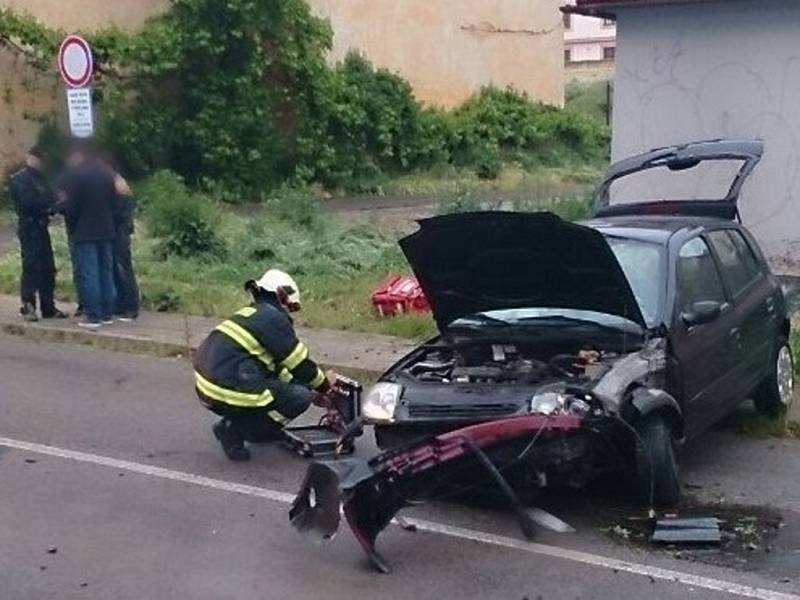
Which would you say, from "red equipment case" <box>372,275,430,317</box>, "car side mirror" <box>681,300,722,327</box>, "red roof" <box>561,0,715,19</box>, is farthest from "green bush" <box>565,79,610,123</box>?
"car side mirror" <box>681,300,722,327</box>

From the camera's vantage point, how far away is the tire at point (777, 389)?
393 inches

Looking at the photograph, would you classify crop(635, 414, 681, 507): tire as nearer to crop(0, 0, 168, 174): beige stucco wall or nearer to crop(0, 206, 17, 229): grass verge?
crop(0, 206, 17, 229): grass verge

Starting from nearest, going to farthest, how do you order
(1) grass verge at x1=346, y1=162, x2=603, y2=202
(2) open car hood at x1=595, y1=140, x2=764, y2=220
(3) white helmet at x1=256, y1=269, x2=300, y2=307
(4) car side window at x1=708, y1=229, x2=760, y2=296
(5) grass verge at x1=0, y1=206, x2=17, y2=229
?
(3) white helmet at x1=256, y1=269, x2=300, y2=307
(4) car side window at x1=708, y1=229, x2=760, y2=296
(2) open car hood at x1=595, y1=140, x2=764, y2=220
(5) grass verge at x1=0, y1=206, x2=17, y2=229
(1) grass verge at x1=346, y1=162, x2=603, y2=202

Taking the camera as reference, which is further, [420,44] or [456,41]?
[456,41]

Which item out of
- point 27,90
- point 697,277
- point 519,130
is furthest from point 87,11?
point 697,277

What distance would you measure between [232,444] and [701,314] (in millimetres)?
2941

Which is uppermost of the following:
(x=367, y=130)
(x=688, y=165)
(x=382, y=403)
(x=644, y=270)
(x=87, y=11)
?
(x=87, y=11)

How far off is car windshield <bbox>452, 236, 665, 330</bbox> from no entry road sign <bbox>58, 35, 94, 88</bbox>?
26.0ft

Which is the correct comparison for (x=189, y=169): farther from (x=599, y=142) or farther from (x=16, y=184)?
(x=16, y=184)

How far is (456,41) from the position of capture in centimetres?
3662

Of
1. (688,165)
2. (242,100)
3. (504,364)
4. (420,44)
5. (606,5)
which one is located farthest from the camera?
(420,44)

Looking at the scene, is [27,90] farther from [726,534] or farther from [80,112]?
[726,534]

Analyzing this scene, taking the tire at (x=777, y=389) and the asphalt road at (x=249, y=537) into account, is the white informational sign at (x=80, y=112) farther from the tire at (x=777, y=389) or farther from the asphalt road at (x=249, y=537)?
the tire at (x=777, y=389)

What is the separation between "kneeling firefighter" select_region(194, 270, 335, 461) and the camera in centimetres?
906
